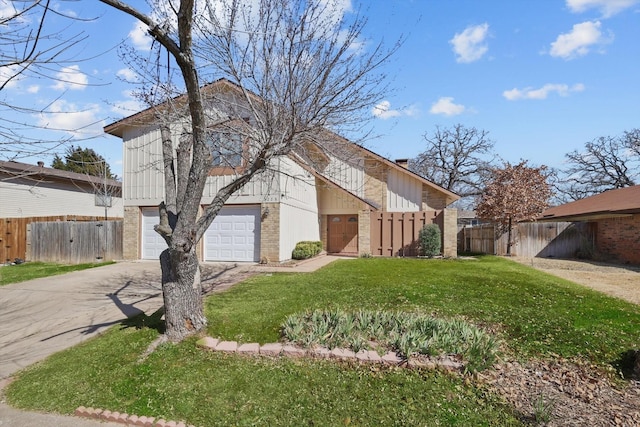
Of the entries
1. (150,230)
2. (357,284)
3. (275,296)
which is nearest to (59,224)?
(150,230)

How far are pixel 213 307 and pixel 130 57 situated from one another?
16.8ft

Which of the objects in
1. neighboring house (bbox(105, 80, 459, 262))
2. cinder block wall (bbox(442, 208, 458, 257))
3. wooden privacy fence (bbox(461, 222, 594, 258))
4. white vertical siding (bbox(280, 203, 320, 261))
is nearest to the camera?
neighboring house (bbox(105, 80, 459, 262))

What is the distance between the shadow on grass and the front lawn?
0.31 feet

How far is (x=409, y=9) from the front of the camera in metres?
5.92

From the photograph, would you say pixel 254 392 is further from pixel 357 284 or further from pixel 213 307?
pixel 357 284

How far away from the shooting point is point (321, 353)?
4.28m

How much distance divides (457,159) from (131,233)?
28169 millimetres

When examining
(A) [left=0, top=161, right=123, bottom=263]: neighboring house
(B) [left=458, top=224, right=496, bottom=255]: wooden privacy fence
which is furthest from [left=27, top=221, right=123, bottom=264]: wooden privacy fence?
(B) [left=458, top=224, right=496, bottom=255]: wooden privacy fence

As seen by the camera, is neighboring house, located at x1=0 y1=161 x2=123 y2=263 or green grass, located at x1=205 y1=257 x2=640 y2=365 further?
neighboring house, located at x1=0 y1=161 x2=123 y2=263

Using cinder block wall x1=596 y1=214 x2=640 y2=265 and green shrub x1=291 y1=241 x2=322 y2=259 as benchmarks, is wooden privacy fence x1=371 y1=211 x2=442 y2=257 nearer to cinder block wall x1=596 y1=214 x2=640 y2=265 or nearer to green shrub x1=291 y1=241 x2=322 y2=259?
green shrub x1=291 y1=241 x2=322 y2=259

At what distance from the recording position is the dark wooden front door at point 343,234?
18.1 m

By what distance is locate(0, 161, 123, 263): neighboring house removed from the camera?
15594 millimetres

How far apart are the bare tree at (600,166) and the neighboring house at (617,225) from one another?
15.8m

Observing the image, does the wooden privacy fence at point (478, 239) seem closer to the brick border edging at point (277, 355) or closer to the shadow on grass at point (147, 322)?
the brick border edging at point (277, 355)
